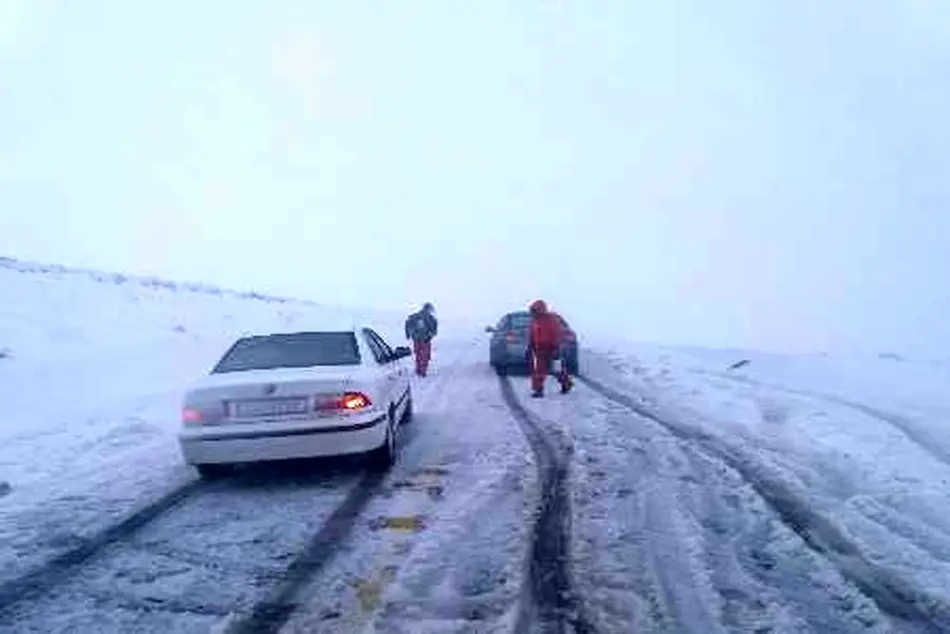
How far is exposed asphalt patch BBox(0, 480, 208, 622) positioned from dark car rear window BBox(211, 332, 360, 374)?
5.47ft

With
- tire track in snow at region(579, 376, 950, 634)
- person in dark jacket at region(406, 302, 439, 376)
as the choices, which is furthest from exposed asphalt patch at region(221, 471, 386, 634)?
person in dark jacket at region(406, 302, 439, 376)

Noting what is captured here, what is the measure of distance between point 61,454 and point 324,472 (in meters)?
3.33

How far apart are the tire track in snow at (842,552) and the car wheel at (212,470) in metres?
4.70

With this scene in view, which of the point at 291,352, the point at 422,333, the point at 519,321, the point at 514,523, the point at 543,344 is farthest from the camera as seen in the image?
the point at 519,321

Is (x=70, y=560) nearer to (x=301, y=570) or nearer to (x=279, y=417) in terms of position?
(x=301, y=570)

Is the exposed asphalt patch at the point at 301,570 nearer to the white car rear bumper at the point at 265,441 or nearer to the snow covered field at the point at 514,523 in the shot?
the snow covered field at the point at 514,523

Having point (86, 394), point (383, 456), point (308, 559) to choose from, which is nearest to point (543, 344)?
point (383, 456)

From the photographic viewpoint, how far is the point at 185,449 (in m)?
8.11

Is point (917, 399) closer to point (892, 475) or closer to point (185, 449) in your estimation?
point (892, 475)

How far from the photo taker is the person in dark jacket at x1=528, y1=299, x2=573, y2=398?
15.5 m

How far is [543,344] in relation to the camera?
1564 centimetres

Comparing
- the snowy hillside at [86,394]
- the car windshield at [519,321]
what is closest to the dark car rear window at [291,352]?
the snowy hillside at [86,394]

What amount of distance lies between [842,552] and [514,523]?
2139 millimetres

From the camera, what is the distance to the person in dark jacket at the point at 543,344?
1551cm
